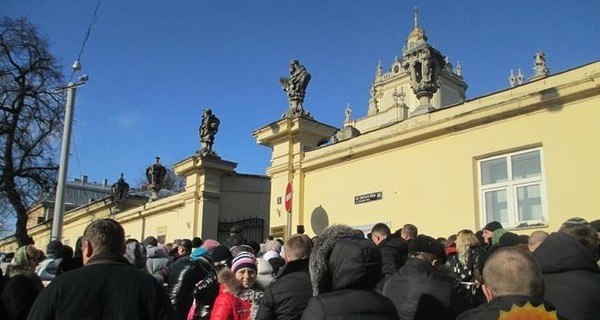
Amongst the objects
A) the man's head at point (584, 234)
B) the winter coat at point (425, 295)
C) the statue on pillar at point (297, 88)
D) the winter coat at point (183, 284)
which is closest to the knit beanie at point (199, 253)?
the winter coat at point (183, 284)

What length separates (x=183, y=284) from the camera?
6055 millimetres

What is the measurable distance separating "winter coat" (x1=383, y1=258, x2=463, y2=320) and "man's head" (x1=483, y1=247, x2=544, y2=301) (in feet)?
3.93

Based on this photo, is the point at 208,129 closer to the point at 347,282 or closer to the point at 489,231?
the point at 489,231

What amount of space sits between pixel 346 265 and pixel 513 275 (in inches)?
32.2

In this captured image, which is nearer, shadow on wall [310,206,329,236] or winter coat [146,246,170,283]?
winter coat [146,246,170,283]

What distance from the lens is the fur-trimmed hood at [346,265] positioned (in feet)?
9.34

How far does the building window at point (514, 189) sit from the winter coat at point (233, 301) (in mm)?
6398

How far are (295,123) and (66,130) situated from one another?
6.11 m

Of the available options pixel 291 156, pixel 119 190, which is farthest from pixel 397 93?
pixel 291 156

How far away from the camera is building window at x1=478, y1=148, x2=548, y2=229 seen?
30.8ft

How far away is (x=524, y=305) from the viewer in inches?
94.9

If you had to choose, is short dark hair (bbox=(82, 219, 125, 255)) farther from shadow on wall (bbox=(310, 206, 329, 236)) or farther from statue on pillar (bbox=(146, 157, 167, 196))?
statue on pillar (bbox=(146, 157, 167, 196))

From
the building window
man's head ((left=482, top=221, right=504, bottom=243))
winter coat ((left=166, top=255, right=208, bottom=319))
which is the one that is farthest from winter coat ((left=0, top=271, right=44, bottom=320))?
the building window

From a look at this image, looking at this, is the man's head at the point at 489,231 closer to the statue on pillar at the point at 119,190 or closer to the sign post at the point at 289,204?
the sign post at the point at 289,204
